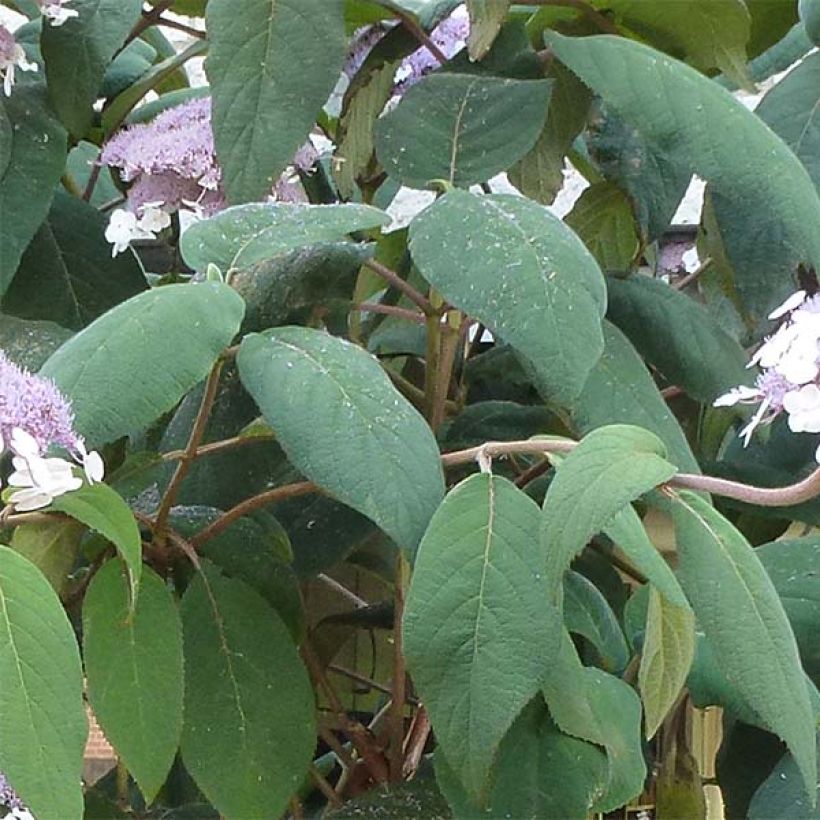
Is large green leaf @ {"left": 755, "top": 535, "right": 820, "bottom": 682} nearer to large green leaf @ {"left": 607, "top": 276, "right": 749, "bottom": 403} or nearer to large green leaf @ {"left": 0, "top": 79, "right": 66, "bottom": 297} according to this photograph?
large green leaf @ {"left": 607, "top": 276, "right": 749, "bottom": 403}

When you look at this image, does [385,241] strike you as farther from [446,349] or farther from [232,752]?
[232,752]

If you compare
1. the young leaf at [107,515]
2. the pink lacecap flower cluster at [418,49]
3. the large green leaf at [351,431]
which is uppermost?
the pink lacecap flower cluster at [418,49]

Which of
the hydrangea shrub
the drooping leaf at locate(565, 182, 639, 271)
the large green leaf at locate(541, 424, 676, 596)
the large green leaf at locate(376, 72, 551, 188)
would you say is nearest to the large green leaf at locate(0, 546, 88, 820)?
the hydrangea shrub

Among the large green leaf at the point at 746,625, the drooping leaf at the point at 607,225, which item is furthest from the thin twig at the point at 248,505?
the drooping leaf at the point at 607,225

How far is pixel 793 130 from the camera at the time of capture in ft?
1.61

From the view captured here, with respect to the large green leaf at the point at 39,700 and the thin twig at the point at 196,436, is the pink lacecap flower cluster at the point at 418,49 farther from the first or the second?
the large green leaf at the point at 39,700

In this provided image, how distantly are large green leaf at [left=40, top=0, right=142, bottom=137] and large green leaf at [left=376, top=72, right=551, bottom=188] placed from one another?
0.11 m

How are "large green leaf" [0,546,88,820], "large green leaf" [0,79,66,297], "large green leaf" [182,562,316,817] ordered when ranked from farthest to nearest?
"large green leaf" [0,79,66,297], "large green leaf" [182,562,316,817], "large green leaf" [0,546,88,820]

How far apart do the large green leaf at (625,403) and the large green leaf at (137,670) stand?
140mm

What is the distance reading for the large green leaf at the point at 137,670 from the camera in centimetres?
33

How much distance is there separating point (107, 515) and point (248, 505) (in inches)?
3.1

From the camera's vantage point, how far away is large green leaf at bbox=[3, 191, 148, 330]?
508 millimetres

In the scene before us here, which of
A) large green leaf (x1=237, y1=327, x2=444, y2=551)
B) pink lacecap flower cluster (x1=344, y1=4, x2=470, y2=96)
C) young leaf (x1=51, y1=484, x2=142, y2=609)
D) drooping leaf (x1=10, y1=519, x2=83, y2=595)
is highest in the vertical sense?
pink lacecap flower cluster (x1=344, y1=4, x2=470, y2=96)

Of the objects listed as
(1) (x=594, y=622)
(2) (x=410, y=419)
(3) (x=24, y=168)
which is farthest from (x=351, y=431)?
(3) (x=24, y=168)
